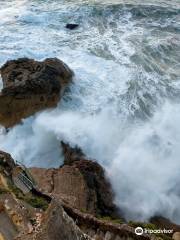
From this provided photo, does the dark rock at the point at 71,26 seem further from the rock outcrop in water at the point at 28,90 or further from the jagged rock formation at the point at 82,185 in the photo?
the jagged rock formation at the point at 82,185

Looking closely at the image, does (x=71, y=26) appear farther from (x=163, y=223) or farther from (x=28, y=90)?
(x=163, y=223)

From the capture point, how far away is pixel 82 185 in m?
12.3

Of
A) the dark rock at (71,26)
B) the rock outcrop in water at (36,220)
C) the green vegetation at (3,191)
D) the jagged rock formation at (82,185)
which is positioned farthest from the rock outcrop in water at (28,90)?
the dark rock at (71,26)

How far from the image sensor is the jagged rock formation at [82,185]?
1198 centimetres

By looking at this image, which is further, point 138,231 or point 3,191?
point 3,191

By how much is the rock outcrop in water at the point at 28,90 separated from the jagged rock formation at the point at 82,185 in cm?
327

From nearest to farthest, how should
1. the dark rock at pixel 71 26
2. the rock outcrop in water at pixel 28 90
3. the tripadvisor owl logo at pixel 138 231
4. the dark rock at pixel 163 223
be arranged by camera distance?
the tripadvisor owl logo at pixel 138 231 → the dark rock at pixel 163 223 → the rock outcrop in water at pixel 28 90 → the dark rock at pixel 71 26

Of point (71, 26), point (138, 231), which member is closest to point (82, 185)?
point (138, 231)

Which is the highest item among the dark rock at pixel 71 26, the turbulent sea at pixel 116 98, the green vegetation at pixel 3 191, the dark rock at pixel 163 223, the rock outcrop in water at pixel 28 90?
the green vegetation at pixel 3 191

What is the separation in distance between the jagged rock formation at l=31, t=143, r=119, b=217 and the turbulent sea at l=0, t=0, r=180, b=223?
803 mm

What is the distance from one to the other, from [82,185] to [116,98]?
6.18 meters

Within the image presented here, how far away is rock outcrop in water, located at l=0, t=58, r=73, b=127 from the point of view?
51.0 ft

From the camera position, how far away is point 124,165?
14.4 meters

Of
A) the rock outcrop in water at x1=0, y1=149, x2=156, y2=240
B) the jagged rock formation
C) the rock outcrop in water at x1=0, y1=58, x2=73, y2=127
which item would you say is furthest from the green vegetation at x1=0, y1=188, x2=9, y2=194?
the rock outcrop in water at x1=0, y1=58, x2=73, y2=127
